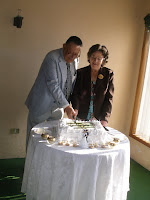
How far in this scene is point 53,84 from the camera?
9.29 ft

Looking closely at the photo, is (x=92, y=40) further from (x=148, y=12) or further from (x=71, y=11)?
(x=148, y=12)

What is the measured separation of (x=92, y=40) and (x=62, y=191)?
2530 mm

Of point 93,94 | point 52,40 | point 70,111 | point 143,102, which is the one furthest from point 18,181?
point 143,102

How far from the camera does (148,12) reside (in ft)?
13.6

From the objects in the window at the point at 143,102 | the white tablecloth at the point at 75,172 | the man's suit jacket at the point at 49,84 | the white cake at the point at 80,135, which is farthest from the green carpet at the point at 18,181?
the white cake at the point at 80,135

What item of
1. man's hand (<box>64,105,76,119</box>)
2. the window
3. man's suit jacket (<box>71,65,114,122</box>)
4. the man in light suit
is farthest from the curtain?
man's hand (<box>64,105,76,119</box>)

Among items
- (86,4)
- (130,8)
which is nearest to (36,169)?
(86,4)

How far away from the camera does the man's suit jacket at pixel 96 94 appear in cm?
308

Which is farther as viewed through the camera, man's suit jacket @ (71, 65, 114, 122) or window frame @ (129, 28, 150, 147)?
window frame @ (129, 28, 150, 147)

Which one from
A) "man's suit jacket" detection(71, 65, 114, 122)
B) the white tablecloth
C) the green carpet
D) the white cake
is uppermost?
"man's suit jacket" detection(71, 65, 114, 122)

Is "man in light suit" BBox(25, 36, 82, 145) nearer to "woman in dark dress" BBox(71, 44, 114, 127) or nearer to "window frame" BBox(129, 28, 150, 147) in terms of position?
"woman in dark dress" BBox(71, 44, 114, 127)

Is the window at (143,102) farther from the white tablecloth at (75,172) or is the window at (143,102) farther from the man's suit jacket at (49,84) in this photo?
the white tablecloth at (75,172)

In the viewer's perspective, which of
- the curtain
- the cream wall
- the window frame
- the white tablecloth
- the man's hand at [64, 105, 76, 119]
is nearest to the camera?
the white tablecloth

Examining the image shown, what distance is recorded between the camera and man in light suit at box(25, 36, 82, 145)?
281cm
